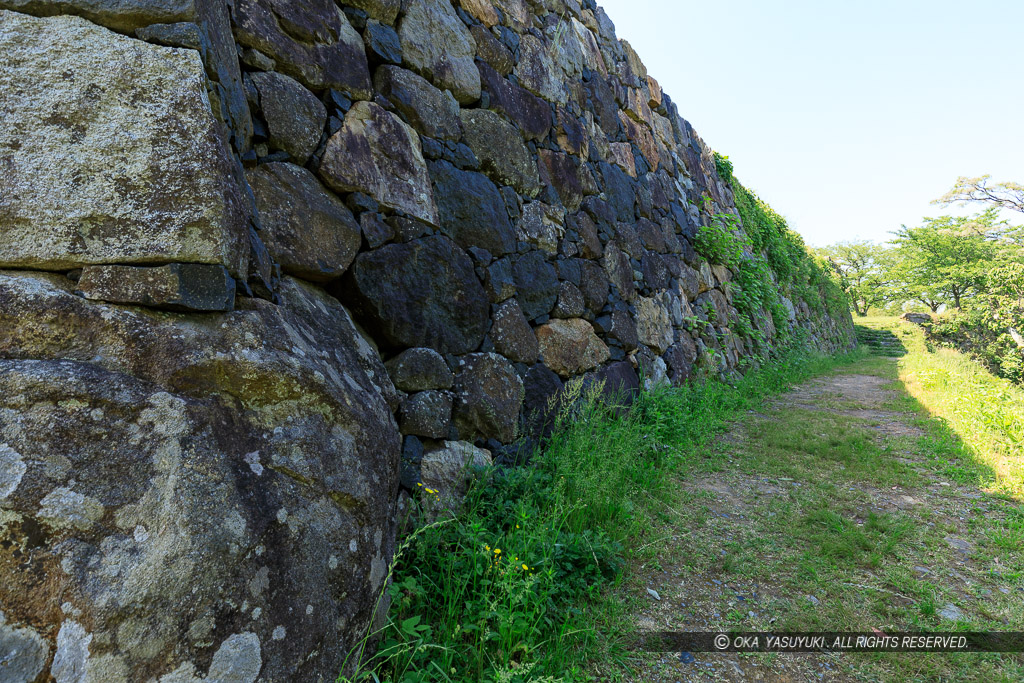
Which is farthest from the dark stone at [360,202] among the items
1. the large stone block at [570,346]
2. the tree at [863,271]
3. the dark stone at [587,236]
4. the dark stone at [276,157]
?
the tree at [863,271]

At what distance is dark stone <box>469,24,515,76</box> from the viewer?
11.4 feet

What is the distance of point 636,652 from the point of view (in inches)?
79.7

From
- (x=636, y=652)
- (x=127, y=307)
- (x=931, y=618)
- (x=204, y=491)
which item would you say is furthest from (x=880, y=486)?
(x=127, y=307)

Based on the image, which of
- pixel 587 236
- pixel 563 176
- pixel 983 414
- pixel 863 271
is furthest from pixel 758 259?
pixel 863 271

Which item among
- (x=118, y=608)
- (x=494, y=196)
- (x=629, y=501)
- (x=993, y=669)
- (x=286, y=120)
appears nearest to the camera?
(x=118, y=608)

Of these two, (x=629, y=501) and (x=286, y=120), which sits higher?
(x=286, y=120)

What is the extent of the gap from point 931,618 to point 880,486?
5.71ft

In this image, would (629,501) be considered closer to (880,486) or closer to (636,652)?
(636,652)

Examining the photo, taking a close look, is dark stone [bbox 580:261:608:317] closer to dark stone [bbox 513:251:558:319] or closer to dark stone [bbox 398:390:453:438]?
dark stone [bbox 513:251:558:319]

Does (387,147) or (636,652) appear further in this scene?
(387,147)

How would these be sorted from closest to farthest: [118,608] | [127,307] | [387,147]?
1. [118,608]
2. [127,307]
3. [387,147]

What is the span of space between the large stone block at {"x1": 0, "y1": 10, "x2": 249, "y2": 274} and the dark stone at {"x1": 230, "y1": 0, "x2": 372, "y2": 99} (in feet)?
2.41

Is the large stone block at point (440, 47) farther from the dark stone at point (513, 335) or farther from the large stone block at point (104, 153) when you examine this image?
the large stone block at point (104, 153)

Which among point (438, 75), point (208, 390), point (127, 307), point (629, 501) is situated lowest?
point (629, 501)
